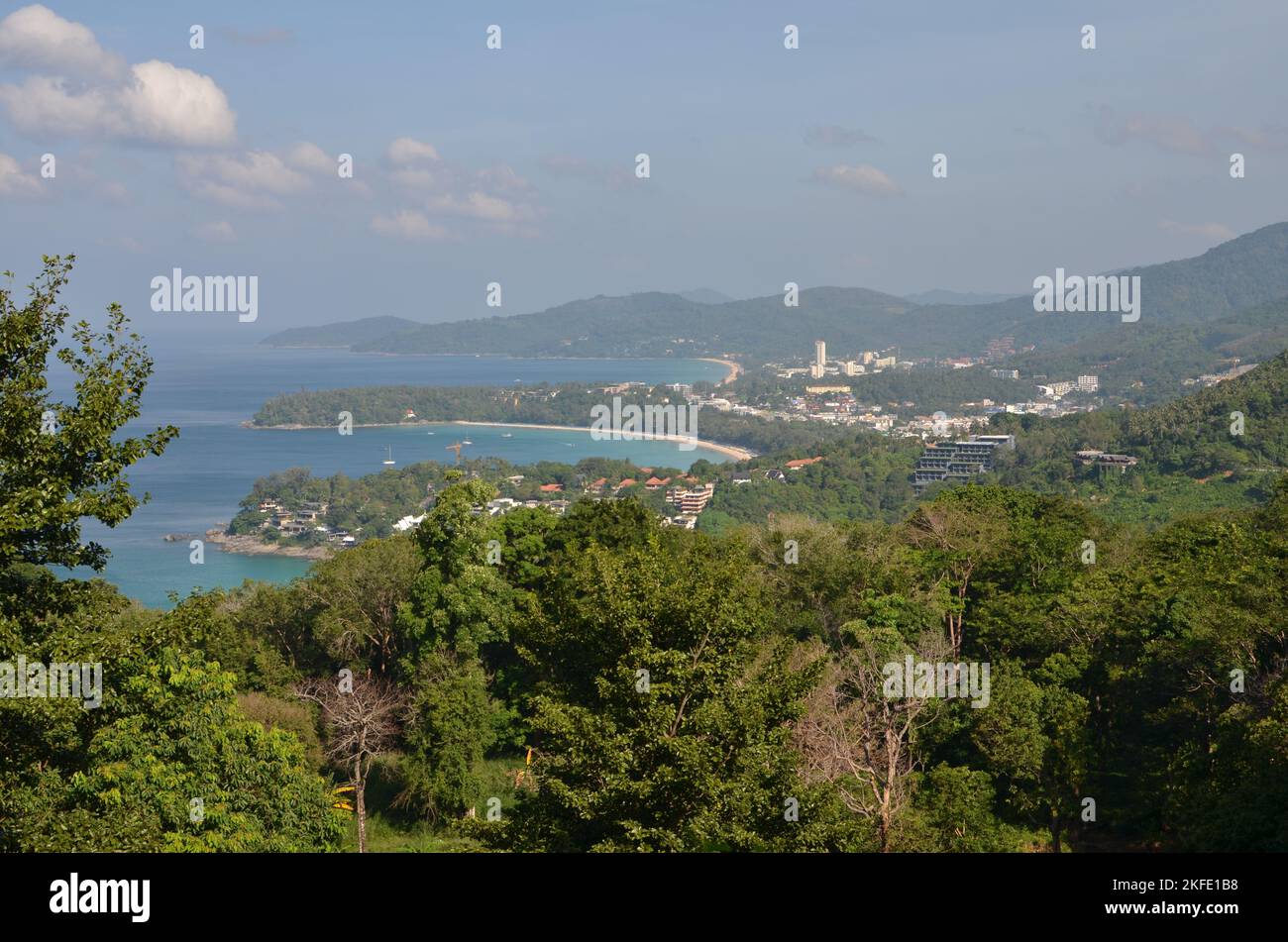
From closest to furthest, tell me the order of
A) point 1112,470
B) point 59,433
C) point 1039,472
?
point 59,433, point 1112,470, point 1039,472

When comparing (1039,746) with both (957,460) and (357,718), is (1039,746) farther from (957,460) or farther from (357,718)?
(957,460)

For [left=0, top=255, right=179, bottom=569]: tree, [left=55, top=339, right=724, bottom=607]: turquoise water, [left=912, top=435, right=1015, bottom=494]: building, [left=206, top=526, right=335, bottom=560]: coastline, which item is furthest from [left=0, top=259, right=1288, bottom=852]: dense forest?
[left=912, top=435, right=1015, bottom=494]: building

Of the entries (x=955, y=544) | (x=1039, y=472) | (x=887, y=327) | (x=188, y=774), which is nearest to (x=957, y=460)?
(x=1039, y=472)

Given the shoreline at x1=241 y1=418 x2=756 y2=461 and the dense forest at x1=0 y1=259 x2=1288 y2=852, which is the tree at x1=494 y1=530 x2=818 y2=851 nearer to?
the dense forest at x1=0 y1=259 x2=1288 y2=852

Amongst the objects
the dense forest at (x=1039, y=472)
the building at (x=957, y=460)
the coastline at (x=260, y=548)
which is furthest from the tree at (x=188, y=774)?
the building at (x=957, y=460)

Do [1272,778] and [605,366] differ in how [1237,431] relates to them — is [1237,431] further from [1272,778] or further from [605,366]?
[605,366]

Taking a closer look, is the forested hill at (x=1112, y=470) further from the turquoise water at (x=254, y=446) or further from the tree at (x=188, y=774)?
the tree at (x=188, y=774)
